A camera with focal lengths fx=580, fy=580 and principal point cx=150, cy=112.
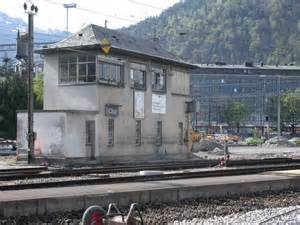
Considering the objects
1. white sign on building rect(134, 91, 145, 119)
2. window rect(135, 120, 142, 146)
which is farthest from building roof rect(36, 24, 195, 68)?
window rect(135, 120, 142, 146)

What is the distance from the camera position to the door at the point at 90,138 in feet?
122

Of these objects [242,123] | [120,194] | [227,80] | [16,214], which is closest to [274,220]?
[120,194]

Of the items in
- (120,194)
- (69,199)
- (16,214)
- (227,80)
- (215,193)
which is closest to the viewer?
(16,214)

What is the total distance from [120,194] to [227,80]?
150 m

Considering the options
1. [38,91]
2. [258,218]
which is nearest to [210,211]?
[258,218]

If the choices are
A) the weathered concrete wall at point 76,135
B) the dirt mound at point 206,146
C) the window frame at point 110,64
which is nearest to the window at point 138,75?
the window frame at point 110,64

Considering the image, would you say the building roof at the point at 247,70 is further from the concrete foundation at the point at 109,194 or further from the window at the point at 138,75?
the concrete foundation at the point at 109,194

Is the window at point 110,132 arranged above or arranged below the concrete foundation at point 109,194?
above

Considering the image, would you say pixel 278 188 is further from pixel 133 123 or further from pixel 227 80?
pixel 227 80

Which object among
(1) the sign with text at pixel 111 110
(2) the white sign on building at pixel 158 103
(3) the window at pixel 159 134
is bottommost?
(3) the window at pixel 159 134

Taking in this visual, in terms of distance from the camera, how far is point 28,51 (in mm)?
34750

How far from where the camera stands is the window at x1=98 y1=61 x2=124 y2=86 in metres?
38.6

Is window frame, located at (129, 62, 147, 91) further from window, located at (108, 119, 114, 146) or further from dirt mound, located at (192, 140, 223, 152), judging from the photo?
dirt mound, located at (192, 140, 223, 152)

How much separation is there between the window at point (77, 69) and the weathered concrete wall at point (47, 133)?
3.85 m
